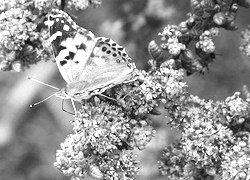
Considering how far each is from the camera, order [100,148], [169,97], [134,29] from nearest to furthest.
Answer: [100,148]
[169,97]
[134,29]

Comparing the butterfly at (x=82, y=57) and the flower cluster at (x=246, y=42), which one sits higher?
the flower cluster at (x=246, y=42)

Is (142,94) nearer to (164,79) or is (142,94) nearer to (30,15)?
(164,79)

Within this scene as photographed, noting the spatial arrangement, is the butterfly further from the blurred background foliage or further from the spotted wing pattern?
the blurred background foliage

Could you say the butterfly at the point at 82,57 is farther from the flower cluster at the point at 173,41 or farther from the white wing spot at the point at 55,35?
the flower cluster at the point at 173,41

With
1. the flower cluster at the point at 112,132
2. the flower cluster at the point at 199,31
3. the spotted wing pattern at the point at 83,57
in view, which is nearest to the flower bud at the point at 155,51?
the flower cluster at the point at 199,31

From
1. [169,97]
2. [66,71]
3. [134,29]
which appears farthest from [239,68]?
[66,71]

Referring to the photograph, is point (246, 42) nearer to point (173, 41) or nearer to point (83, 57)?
point (173, 41)

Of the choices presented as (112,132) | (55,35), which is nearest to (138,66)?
(55,35)
